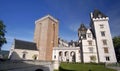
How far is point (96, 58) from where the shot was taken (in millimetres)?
36625

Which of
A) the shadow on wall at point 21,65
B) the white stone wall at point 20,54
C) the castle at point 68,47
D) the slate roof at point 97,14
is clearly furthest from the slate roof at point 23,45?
the slate roof at point 97,14

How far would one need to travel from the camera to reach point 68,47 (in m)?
46.5

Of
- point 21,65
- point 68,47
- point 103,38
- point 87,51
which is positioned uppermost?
point 103,38

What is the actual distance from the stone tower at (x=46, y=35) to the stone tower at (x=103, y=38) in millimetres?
20312

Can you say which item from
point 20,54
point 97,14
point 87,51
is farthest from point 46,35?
point 97,14

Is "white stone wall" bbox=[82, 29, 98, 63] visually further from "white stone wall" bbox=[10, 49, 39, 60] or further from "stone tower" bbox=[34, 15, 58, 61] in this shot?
"white stone wall" bbox=[10, 49, 39, 60]

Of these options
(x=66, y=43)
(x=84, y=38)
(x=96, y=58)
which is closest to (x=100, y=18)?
(x=84, y=38)

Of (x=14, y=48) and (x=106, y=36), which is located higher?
(x=106, y=36)

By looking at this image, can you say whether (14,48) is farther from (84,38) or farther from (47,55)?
(84,38)

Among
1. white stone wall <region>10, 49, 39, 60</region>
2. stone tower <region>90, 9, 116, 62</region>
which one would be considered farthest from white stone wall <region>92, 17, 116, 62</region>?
white stone wall <region>10, 49, 39, 60</region>

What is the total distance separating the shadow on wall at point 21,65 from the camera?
2106cm

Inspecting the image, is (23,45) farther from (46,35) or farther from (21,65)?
(21,65)

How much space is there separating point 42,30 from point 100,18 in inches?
1036

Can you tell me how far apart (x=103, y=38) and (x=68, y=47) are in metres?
15.5
